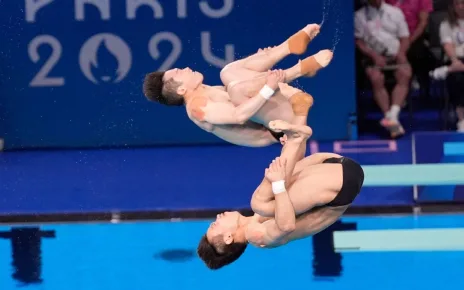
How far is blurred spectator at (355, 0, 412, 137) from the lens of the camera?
321 inches

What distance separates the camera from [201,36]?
334 inches

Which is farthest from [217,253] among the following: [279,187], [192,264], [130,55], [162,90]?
[130,55]

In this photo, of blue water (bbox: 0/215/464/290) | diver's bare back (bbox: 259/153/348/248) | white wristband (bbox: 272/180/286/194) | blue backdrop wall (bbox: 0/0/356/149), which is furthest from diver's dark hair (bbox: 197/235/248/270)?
blue backdrop wall (bbox: 0/0/356/149)

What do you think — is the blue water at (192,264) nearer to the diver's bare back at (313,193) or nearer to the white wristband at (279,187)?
the diver's bare back at (313,193)

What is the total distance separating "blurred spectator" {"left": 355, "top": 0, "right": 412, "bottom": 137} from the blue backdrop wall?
0.18m

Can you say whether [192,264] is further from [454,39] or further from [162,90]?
Result: [454,39]

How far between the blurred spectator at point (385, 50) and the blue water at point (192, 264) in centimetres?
190

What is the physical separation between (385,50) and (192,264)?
3134 millimetres

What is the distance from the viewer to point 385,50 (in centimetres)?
822

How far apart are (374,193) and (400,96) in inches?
58.4

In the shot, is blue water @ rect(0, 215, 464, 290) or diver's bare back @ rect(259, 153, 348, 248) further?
blue water @ rect(0, 215, 464, 290)

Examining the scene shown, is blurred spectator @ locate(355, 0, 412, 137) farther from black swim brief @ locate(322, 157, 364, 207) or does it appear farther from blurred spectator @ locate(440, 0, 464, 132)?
black swim brief @ locate(322, 157, 364, 207)

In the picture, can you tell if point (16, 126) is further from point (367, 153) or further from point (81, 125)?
point (367, 153)

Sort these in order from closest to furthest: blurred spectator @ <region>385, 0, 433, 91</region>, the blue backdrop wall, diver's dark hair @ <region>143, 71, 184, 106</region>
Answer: diver's dark hair @ <region>143, 71, 184, 106</region>
blurred spectator @ <region>385, 0, 433, 91</region>
the blue backdrop wall
